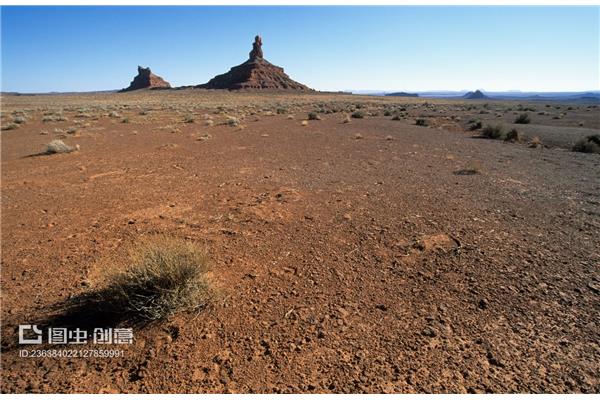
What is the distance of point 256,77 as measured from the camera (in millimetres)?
137250

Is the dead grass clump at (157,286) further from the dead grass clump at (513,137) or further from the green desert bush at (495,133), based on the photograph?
the green desert bush at (495,133)

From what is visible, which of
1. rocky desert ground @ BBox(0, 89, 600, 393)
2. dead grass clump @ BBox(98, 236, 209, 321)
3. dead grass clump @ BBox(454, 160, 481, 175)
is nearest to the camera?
rocky desert ground @ BBox(0, 89, 600, 393)

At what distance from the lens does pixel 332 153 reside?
13211 millimetres

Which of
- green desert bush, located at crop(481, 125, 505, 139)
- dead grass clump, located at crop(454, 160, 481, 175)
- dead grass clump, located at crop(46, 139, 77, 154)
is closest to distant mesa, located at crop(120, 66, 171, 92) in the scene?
dead grass clump, located at crop(46, 139, 77, 154)

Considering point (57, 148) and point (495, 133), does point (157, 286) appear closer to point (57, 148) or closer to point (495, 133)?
point (57, 148)

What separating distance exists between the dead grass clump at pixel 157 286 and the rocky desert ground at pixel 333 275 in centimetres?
16

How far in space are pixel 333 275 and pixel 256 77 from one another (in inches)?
5639

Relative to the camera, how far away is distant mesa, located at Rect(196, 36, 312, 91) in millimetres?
133375

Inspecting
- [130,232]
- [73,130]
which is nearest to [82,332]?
[130,232]

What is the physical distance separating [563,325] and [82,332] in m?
4.92

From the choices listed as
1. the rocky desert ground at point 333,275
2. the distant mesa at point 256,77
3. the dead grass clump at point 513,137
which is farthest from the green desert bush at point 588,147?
the distant mesa at point 256,77

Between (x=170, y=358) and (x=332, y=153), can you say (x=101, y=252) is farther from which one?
(x=332, y=153)

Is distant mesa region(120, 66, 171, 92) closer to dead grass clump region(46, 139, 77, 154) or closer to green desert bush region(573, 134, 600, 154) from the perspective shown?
dead grass clump region(46, 139, 77, 154)

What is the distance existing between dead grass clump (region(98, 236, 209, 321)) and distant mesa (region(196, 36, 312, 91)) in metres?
129
